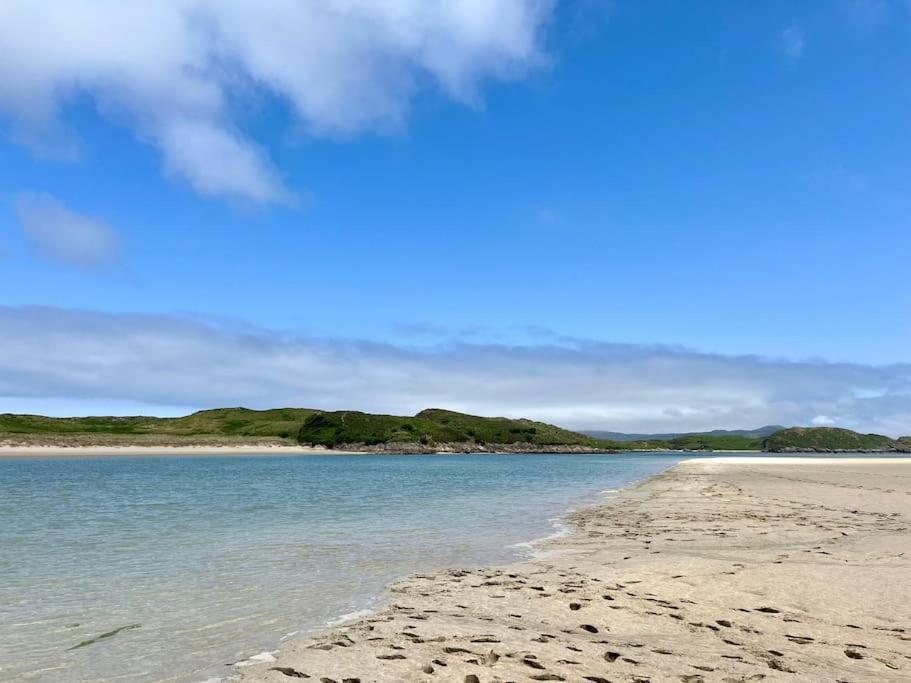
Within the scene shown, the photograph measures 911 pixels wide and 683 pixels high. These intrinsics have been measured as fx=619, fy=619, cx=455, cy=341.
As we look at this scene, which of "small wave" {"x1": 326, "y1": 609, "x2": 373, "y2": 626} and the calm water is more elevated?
"small wave" {"x1": 326, "y1": 609, "x2": 373, "y2": 626}

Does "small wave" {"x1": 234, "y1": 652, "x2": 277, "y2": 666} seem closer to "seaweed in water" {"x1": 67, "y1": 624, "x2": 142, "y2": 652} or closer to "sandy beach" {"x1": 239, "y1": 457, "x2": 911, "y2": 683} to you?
"sandy beach" {"x1": 239, "y1": 457, "x2": 911, "y2": 683}

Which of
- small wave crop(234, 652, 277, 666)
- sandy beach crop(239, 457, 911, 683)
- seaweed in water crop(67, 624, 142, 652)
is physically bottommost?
seaweed in water crop(67, 624, 142, 652)

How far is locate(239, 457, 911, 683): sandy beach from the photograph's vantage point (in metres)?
8.17

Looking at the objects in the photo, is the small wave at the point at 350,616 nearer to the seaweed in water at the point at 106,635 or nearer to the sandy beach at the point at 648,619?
the sandy beach at the point at 648,619

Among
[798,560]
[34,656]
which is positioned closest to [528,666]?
[34,656]

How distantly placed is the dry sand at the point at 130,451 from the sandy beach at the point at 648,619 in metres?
158

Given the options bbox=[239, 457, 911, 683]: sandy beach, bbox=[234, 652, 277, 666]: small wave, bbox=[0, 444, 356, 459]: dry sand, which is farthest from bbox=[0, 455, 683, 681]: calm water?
bbox=[0, 444, 356, 459]: dry sand

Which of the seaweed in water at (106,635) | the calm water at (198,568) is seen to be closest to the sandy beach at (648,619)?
the calm water at (198,568)

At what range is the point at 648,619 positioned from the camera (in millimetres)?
10883

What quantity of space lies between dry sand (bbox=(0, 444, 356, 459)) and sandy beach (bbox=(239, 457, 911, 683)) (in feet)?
520

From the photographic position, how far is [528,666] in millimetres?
8141

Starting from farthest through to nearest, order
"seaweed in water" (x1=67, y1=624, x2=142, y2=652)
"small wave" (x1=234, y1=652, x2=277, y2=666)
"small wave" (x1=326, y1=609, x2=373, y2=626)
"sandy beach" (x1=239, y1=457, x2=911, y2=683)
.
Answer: "small wave" (x1=326, y1=609, x2=373, y2=626) < "seaweed in water" (x1=67, y1=624, x2=142, y2=652) < "small wave" (x1=234, y1=652, x2=277, y2=666) < "sandy beach" (x1=239, y1=457, x2=911, y2=683)

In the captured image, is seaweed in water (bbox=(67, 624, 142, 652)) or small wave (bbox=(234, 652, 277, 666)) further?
seaweed in water (bbox=(67, 624, 142, 652))

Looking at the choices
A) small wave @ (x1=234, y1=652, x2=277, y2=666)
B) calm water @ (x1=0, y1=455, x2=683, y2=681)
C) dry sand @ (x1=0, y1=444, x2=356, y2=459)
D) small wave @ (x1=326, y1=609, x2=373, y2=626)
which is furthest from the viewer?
dry sand @ (x1=0, y1=444, x2=356, y2=459)
